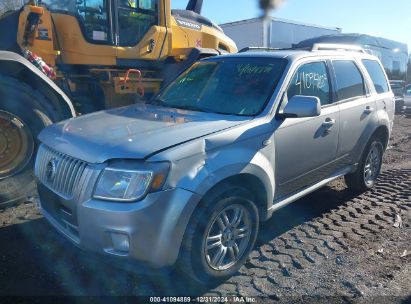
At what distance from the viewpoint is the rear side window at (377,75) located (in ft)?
17.5

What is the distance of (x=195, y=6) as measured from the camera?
929 centimetres

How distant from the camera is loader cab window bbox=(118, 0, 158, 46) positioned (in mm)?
6719

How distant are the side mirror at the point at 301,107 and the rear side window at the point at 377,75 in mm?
2276

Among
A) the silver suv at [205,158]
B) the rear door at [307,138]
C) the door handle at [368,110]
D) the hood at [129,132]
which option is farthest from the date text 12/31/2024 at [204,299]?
the door handle at [368,110]

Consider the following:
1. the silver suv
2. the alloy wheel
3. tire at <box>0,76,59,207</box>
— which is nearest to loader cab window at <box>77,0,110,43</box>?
tire at <box>0,76,59,207</box>

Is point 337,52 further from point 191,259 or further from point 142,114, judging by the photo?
point 191,259

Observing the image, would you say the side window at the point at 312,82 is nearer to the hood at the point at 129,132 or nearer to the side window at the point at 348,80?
the side window at the point at 348,80

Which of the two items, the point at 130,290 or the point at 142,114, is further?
the point at 142,114

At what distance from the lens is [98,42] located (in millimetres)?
6586

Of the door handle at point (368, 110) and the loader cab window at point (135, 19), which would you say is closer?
the door handle at point (368, 110)

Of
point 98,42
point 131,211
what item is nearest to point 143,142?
point 131,211

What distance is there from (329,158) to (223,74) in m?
1.51

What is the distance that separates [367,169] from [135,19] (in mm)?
4625

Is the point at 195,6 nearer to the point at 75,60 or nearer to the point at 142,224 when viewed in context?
the point at 75,60
